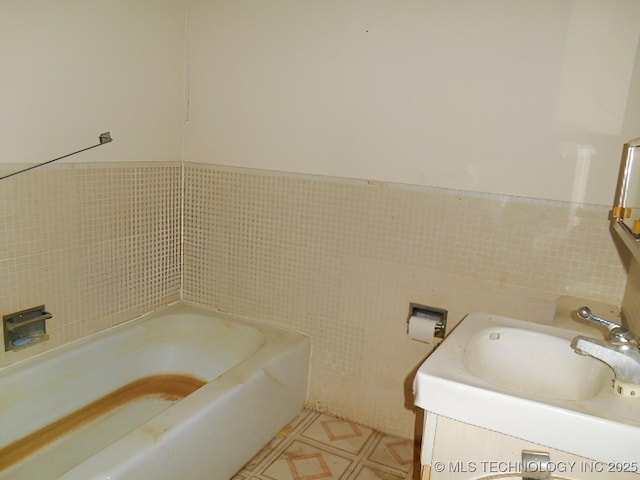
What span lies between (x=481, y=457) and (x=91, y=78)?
181cm

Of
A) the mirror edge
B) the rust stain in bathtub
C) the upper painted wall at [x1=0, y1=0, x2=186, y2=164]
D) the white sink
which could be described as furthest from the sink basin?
the upper painted wall at [x1=0, y1=0, x2=186, y2=164]

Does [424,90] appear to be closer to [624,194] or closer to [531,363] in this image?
[624,194]

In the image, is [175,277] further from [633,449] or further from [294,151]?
[633,449]

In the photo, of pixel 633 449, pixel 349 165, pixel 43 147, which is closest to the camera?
pixel 633 449

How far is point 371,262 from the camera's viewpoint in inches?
82.2

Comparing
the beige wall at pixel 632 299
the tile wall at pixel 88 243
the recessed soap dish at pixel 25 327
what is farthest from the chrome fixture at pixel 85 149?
the beige wall at pixel 632 299

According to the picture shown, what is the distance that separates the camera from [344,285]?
2150 mm

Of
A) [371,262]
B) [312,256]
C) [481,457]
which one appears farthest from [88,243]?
[481,457]

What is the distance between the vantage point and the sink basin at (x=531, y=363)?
1.36 meters

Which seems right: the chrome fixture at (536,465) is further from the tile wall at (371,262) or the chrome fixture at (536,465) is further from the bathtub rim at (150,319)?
the bathtub rim at (150,319)

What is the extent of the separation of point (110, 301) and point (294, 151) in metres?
0.99

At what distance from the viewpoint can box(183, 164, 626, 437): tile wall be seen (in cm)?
180

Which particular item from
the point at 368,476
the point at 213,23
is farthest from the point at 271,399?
the point at 213,23

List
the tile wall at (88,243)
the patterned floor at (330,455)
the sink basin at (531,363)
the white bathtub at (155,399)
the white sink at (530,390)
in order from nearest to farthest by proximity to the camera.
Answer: the white sink at (530,390) → the sink basin at (531,363) → the white bathtub at (155,399) → the tile wall at (88,243) → the patterned floor at (330,455)
